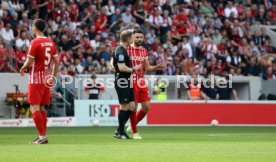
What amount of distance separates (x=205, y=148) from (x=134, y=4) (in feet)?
71.3

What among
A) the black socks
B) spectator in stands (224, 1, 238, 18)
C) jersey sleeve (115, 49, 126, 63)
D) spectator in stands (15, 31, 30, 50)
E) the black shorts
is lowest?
the black socks

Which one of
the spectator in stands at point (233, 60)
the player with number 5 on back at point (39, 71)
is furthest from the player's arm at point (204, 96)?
the player with number 5 on back at point (39, 71)

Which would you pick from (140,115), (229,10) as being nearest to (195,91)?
(229,10)

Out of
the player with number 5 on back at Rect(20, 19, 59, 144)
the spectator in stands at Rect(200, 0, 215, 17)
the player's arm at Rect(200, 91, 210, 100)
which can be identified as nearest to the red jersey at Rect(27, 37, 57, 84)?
the player with number 5 on back at Rect(20, 19, 59, 144)

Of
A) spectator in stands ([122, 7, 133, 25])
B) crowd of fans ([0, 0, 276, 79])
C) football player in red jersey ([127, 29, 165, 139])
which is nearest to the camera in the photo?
football player in red jersey ([127, 29, 165, 139])

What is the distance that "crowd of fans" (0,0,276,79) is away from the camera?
3053 cm

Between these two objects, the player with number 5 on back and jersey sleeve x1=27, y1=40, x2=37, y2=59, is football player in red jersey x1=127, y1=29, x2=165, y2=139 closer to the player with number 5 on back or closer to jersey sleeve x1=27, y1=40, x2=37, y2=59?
the player with number 5 on back

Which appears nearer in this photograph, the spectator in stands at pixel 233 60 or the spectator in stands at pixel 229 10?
the spectator in stands at pixel 233 60

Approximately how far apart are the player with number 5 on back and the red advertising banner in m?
13.4

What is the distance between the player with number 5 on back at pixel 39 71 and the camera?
15969 millimetres

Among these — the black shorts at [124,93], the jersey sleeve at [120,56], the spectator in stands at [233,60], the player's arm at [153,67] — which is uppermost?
the spectator in stands at [233,60]

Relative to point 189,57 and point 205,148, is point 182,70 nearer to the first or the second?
point 189,57

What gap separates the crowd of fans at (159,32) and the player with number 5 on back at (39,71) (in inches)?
494

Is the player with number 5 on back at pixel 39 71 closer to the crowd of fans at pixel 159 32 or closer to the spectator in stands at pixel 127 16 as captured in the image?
the crowd of fans at pixel 159 32
